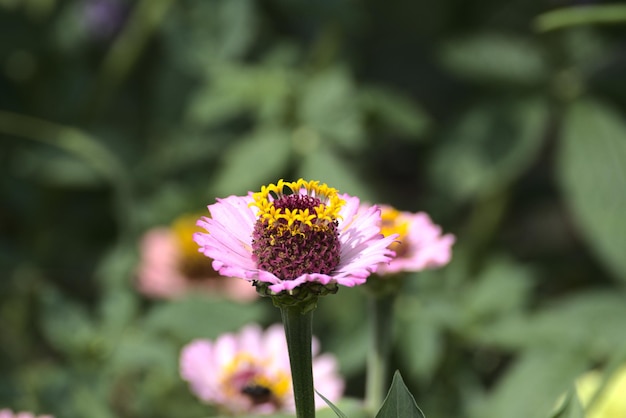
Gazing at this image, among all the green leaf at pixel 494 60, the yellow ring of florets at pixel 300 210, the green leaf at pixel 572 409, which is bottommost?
the green leaf at pixel 572 409

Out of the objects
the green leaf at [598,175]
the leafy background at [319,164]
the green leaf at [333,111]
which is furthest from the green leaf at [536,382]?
the green leaf at [333,111]

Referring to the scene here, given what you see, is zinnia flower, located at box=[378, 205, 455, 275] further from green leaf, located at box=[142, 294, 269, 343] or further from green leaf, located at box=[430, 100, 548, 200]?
green leaf, located at box=[430, 100, 548, 200]

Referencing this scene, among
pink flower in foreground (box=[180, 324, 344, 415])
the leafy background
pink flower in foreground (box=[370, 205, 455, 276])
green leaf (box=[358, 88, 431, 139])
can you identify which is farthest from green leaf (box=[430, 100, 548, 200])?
pink flower in foreground (box=[370, 205, 455, 276])

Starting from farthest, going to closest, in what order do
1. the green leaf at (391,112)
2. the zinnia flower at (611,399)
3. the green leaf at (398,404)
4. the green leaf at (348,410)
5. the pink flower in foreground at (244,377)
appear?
the green leaf at (391,112) → the zinnia flower at (611,399) → the pink flower in foreground at (244,377) → the green leaf at (348,410) → the green leaf at (398,404)

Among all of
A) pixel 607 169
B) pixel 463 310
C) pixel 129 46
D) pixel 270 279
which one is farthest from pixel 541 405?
pixel 129 46

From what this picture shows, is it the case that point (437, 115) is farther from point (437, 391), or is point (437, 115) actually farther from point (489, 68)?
point (437, 391)

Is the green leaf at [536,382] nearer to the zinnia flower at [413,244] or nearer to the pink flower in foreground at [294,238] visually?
the zinnia flower at [413,244]

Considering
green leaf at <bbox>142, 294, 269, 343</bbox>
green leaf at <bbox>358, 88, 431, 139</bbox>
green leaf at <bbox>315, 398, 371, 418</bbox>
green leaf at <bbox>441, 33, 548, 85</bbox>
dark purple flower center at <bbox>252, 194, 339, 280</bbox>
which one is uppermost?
green leaf at <bbox>441, 33, 548, 85</bbox>
